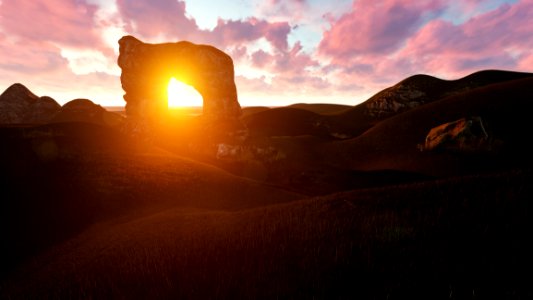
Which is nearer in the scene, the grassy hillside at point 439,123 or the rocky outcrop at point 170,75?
the grassy hillside at point 439,123

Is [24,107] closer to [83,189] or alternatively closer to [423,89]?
[83,189]

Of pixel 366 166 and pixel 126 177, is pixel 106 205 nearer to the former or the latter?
pixel 126 177

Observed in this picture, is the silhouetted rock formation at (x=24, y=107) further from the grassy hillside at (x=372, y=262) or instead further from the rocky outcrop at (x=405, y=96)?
the rocky outcrop at (x=405, y=96)

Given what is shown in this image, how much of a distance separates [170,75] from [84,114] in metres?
46.0

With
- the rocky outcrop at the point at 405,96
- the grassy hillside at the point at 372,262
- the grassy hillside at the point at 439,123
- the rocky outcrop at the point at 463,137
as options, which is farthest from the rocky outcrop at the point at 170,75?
the rocky outcrop at the point at 405,96

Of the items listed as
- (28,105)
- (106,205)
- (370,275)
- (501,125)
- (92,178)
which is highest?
(28,105)

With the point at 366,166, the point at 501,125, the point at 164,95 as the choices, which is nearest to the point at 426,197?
the point at 366,166

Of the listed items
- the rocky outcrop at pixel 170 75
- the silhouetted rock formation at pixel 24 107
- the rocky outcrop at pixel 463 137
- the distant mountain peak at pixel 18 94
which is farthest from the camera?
the distant mountain peak at pixel 18 94

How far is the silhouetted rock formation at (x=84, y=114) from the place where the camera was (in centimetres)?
7944

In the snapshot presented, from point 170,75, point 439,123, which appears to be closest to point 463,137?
point 439,123

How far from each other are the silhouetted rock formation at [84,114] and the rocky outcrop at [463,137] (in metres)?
83.2

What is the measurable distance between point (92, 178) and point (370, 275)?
76.6 feet

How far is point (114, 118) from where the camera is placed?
91.8 m

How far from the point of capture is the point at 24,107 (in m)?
83.1
